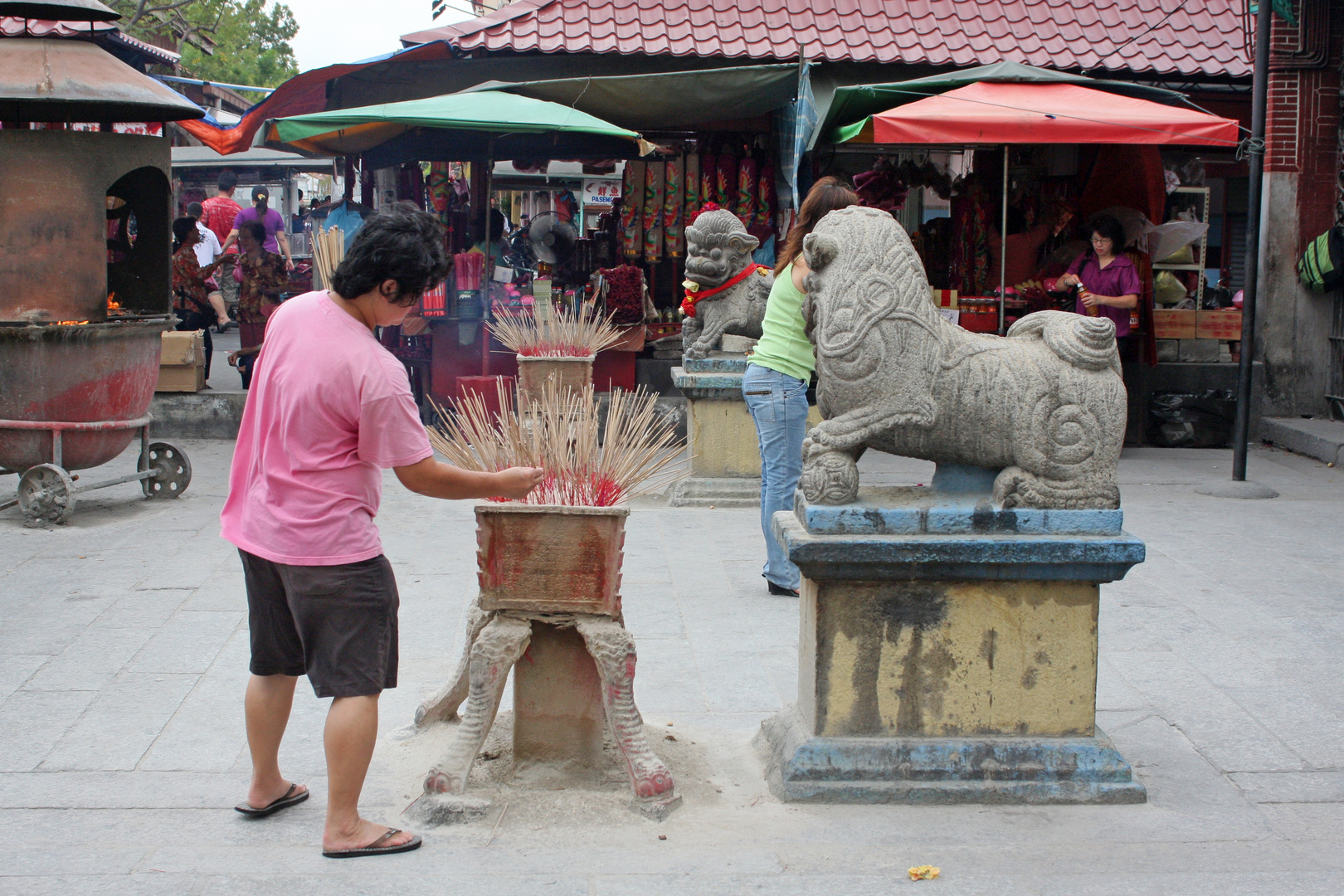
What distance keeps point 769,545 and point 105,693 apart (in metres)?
2.67

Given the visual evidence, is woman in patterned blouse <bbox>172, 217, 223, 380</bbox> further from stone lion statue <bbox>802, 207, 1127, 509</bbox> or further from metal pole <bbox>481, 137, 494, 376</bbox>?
stone lion statue <bbox>802, 207, 1127, 509</bbox>

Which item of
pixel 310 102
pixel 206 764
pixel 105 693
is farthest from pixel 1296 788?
pixel 310 102

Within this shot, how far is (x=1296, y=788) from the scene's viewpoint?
11.6 ft

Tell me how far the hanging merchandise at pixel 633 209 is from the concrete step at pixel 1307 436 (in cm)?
546

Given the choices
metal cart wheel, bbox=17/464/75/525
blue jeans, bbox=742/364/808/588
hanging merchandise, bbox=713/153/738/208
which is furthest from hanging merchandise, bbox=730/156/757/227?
metal cart wheel, bbox=17/464/75/525

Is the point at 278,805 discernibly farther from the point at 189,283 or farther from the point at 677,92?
the point at 189,283

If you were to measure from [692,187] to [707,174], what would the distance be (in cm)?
17

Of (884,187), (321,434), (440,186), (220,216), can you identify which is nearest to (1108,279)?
(884,187)

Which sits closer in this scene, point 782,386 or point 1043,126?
point 782,386

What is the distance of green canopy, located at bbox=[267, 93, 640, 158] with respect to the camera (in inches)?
318

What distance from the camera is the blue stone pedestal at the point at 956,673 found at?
10.9 ft

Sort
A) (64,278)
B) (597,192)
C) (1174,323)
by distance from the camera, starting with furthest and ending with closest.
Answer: (597,192) → (1174,323) → (64,278)

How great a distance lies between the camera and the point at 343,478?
299 centimetres

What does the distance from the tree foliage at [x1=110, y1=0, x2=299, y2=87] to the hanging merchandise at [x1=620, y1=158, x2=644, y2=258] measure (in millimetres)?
8825
